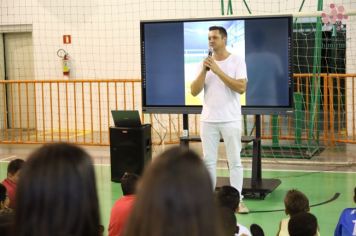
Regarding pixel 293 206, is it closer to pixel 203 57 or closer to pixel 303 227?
pixel 303 227

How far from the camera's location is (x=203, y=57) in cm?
699

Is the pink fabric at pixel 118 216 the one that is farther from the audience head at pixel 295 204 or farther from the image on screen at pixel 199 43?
the image on screen at pixel 199 43

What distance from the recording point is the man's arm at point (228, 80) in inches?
229

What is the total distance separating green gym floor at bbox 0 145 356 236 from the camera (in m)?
6.09

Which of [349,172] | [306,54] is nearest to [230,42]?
[349,172]

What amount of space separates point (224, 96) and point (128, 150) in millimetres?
2364

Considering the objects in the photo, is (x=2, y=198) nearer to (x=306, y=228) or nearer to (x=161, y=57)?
(x=306, y=228)

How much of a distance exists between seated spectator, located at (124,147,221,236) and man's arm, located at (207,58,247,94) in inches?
172

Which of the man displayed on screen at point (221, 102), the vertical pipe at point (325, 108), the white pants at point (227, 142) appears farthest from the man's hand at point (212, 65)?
the vertical pipe at point (325, 108)

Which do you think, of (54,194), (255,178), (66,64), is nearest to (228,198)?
(54,194)

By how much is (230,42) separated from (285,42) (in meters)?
0.63

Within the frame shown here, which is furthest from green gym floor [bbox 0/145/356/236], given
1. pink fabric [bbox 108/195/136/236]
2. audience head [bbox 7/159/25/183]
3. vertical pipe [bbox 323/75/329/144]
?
pink fabric [bbox 108/195/136/236]

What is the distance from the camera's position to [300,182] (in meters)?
7.69

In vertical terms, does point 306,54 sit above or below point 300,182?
above
